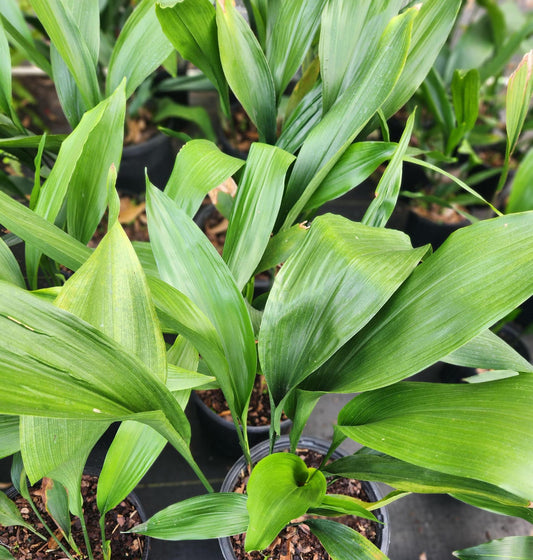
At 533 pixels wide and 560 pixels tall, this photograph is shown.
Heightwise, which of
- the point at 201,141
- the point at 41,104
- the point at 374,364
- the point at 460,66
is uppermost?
the point at 460,66

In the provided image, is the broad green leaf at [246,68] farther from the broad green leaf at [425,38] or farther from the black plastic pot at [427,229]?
the black plastic pot at [427,229]

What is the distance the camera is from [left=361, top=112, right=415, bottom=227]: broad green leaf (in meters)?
0.63

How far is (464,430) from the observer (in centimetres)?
45

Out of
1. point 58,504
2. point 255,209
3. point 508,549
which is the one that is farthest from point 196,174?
point 508,549

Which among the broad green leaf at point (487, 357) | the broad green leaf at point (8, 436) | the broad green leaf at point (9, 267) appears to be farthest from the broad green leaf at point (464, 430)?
the broad green leaf at point (9, 267)

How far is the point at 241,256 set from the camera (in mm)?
675

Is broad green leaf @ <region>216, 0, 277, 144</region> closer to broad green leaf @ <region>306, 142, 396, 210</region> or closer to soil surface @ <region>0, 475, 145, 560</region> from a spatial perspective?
broad green leaf @ <region>306, 142, 396, 210</region>

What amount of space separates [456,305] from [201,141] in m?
0.46

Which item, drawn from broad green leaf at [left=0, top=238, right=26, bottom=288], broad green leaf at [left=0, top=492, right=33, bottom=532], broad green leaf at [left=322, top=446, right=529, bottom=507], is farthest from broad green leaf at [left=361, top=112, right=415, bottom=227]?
broad green leaf at [left=0, top=492, right=33, bottom=532]

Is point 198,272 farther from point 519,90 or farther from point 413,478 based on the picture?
point 519,90

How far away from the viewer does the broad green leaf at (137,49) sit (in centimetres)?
85

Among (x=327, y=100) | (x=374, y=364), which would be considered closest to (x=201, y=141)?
(x=327, y=100)

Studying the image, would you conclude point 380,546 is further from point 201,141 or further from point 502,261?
point 201,141

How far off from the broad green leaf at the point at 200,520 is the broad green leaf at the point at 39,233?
1.07 feet
